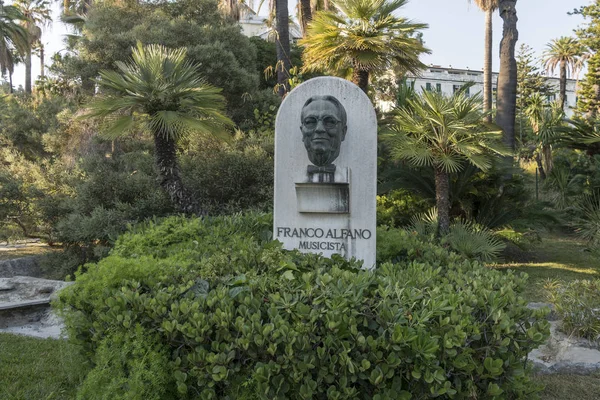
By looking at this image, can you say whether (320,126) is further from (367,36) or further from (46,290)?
(367,36)

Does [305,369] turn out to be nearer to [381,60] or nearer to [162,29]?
[381,60]

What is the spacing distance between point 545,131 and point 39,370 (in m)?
19.1

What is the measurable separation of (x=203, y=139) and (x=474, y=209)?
7.40 metres

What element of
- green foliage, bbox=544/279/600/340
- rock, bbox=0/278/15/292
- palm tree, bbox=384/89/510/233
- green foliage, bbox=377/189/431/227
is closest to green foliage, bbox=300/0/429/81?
palm tree, bbox=384/89/510/233

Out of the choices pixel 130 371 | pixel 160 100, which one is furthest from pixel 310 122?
pixel 160 100

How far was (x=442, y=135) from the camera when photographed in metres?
10.7

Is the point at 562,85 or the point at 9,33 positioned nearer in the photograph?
the point at 9,33

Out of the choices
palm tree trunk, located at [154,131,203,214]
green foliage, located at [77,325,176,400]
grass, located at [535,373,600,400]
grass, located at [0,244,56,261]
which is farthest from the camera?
grass, located at [0,244,56,261]

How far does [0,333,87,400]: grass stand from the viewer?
4.20 m

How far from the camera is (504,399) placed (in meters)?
3.33

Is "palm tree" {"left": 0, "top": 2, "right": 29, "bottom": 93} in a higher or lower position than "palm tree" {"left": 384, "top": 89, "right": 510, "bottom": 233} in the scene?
higher

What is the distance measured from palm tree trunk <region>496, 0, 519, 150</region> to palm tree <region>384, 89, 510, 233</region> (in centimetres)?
467

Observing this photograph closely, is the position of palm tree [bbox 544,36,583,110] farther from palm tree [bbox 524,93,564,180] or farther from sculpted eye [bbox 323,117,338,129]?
sculpted eye [bbox 323,117,338,129]

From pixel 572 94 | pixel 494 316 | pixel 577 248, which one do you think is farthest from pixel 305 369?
pixel 572 94
